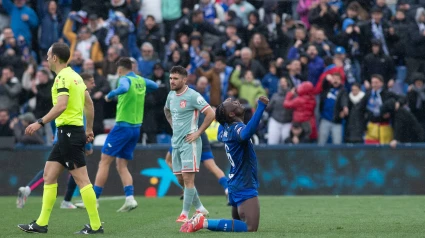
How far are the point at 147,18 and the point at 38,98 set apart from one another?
12.4 ft

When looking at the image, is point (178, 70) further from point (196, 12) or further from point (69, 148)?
point (196, 12)

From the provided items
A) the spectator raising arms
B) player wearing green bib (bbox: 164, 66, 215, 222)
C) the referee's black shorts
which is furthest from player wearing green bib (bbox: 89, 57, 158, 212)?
the spectator raising arms

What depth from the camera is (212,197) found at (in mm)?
18984

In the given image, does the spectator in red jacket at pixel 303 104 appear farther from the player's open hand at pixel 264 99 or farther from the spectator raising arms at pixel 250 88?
the player's open hand at pixel 264 99

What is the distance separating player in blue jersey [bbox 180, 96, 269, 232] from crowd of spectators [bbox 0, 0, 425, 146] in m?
9.40

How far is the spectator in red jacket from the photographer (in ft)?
66.9

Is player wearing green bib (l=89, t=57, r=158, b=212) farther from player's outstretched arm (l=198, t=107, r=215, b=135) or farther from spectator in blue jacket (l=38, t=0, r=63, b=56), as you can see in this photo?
spectator in blue jacket (l=38, t=0, r=63, b=56)

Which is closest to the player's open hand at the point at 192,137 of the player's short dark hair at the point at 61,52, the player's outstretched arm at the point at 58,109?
the player's short dark hair at the point at 61,52

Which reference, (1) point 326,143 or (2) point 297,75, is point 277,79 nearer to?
(2) point 297,75

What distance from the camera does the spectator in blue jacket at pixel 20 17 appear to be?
23.9 metres

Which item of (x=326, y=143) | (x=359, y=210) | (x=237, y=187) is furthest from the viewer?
(x=326, y=143)

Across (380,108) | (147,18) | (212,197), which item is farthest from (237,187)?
(147,18)

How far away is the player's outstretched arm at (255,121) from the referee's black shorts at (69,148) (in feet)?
6.44

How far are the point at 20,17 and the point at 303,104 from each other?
817 cm
